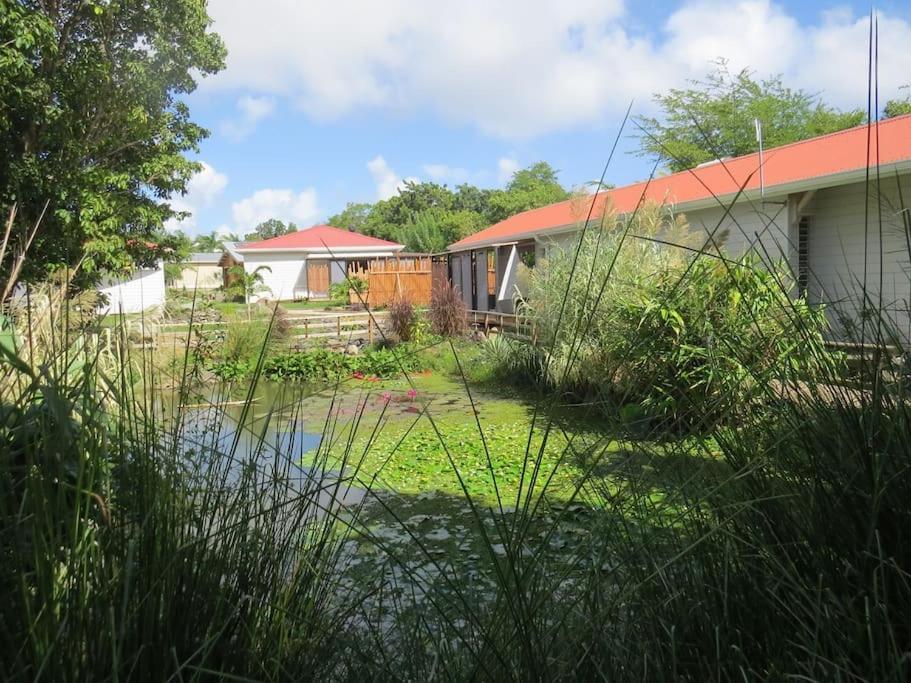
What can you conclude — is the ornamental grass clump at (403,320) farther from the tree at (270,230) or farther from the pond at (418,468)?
the tree at (270,230)

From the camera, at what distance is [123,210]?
1032 centimetres

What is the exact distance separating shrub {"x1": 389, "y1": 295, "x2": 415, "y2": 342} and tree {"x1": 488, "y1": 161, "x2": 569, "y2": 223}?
35.4 metres

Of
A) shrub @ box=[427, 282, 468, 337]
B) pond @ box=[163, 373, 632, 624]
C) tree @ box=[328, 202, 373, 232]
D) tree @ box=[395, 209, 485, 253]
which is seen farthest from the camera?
tree @ box=[328, 202, 373, 232]

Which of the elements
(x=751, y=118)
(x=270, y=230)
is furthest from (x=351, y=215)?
(x=751, y=118)

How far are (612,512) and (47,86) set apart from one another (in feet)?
34.2

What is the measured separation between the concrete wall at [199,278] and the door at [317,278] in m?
4.31

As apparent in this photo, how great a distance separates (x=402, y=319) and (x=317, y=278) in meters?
20.8

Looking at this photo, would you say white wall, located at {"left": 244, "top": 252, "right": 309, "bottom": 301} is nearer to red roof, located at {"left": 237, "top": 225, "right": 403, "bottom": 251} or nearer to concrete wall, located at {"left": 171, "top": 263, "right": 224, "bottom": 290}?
red roof, located at {"left": 237, "top": 225, "right": 403, "bottom": 251}

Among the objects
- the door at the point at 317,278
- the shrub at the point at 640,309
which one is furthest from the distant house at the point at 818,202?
the door at the point at 317,278

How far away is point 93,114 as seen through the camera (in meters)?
10.3

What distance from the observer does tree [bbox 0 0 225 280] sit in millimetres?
8984

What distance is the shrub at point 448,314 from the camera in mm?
13914

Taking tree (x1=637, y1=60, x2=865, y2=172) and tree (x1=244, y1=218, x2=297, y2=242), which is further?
tree (x1=244, y1=218, x2=297, y2=242)

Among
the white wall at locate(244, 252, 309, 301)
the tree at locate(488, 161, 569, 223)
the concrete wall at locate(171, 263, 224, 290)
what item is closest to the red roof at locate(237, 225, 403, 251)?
the white wall at locate(244, 252, 309, 301)
